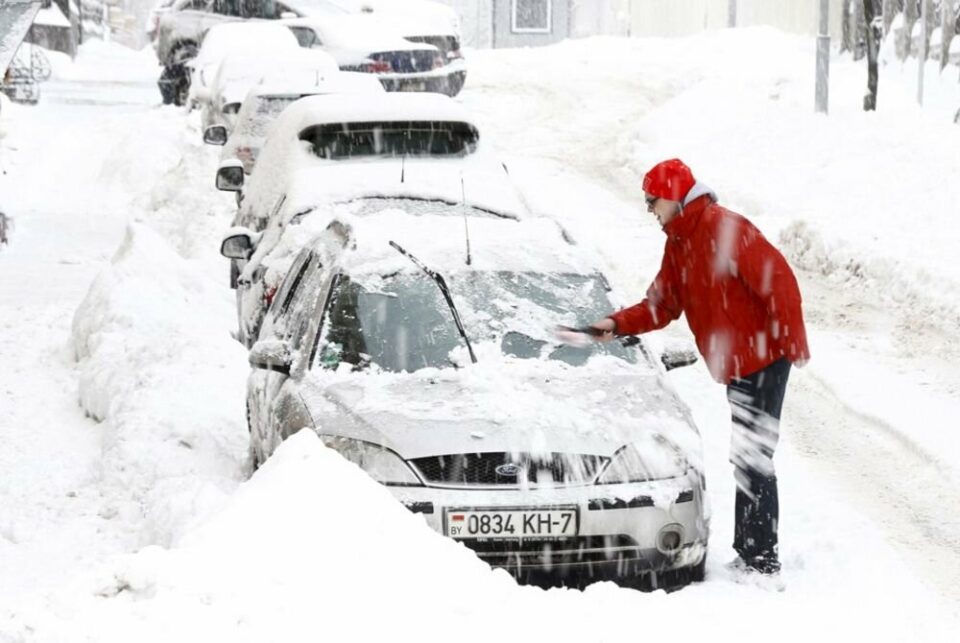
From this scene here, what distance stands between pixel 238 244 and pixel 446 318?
357 cm

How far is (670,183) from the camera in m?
6.22

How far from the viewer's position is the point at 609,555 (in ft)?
18.5

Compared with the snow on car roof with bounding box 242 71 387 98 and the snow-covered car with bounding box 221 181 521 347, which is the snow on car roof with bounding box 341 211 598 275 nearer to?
the snow-covered car with bounding box 221 181 521 347

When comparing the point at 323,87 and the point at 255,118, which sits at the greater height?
the point at 323,87

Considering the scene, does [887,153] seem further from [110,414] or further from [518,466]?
[518,466]

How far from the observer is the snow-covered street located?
14.1 feet

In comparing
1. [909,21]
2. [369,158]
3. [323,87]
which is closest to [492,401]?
[369,158]

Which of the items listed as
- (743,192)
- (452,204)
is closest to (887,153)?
(743,192)

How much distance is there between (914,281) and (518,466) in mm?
7894

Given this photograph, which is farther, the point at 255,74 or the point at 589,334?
the point at 255,74

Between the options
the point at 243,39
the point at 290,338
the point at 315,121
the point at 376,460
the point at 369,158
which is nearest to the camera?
the point at 376,460

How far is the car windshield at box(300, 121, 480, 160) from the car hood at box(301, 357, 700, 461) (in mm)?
5356

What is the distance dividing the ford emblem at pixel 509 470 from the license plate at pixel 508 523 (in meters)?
0.14

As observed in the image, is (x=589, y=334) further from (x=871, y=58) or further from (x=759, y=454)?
(x=871, y=58)
